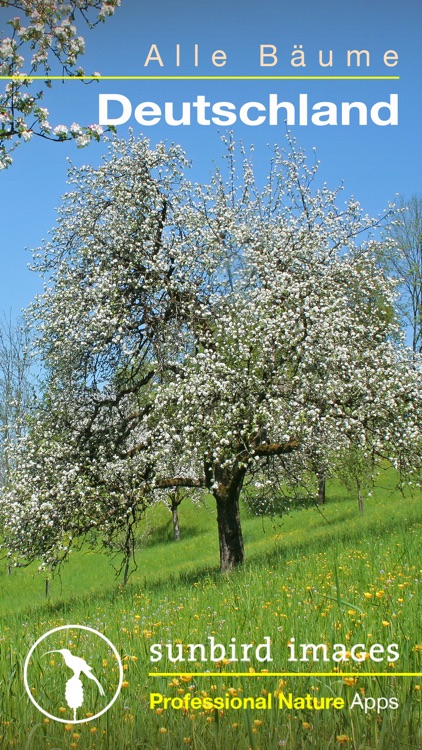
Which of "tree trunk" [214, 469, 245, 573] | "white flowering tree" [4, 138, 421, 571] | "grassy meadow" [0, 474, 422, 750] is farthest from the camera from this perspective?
"tree trunk" [214, 469, 245, 573]

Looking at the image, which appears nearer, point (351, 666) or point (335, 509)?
point (351, 666)

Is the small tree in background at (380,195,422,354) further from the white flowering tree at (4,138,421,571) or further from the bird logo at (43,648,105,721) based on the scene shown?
the bird logo at (43,648,105,721)

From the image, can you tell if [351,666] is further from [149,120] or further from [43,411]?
[43,411]

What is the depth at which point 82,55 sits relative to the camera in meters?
6.16

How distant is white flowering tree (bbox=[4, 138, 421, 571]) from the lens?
10.7 meters

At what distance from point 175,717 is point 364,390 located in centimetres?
787

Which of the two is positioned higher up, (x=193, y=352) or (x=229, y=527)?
(x=193, y=352)

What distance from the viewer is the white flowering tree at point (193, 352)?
10.7 m

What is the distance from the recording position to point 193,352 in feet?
38.0

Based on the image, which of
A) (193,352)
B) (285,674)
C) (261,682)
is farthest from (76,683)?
(193,352)

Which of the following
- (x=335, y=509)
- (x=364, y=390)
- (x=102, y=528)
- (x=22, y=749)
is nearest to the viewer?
(x=22, y=749)

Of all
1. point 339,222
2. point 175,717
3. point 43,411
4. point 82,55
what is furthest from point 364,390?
point 175,717

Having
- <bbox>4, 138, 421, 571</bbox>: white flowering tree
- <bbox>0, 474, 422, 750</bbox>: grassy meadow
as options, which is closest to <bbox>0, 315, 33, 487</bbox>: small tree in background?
<bbox>4, 138, 421, 571</bbox>: white flowering tree

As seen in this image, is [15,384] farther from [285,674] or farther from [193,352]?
[285,674]
